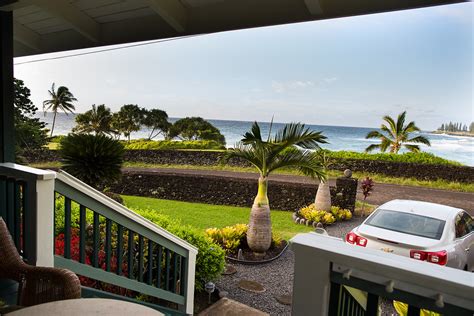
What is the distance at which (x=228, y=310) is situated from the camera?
3.59m

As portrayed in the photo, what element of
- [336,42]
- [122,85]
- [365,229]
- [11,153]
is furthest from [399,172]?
[122,85]

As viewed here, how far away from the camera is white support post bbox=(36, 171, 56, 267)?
5.98 feet

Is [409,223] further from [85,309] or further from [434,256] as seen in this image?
[85,309]

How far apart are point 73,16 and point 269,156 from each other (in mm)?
3800

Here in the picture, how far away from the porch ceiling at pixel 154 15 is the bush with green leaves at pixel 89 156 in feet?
4.19

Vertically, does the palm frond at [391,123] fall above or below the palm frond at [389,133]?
above

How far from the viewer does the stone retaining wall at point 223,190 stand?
904cm

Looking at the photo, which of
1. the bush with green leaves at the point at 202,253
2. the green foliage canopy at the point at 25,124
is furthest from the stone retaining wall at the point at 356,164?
the bush with green leaves at the point at 202,253

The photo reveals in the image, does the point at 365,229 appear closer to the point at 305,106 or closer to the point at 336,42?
the point at 305,106

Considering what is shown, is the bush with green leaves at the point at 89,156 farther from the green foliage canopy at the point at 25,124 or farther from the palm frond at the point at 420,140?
the palm frond at the point at 420,140

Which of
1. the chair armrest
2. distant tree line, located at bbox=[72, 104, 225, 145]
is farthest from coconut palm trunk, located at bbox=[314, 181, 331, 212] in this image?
distant tree line, located at bbox=[72, 104, 225, 145]

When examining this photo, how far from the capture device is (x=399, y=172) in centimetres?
1341

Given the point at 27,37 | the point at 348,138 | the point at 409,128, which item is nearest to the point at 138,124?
the point at 409,128

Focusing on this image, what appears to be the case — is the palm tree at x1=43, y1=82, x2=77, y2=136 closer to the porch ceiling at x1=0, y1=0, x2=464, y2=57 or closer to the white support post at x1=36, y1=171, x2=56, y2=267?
the porch ceiling at x1=0, y1=0, x2=464, y2=57
